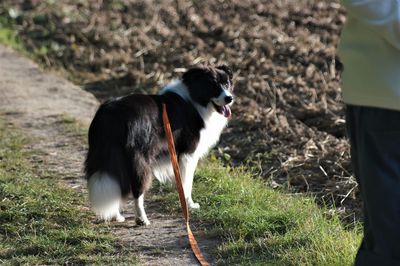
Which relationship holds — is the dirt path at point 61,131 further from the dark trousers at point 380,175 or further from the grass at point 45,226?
the dark trousers at point 380,175

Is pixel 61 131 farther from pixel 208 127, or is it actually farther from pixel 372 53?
pixel 372 53

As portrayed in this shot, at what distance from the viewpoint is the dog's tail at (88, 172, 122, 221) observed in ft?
18.7

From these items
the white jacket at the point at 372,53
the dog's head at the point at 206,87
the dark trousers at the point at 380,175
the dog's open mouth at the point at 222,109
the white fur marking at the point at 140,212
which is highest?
the white jacket at the point at 372,53

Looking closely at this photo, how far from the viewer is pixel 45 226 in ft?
19.2

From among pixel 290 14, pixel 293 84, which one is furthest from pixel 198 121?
pixel 290 14

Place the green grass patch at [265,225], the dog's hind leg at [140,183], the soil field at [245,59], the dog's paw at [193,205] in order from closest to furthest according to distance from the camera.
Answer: the green grass patch at [265,225] → the dog's hind leg at [140,183] → the dog's paw at [193,205] → the soil field at [245,59]

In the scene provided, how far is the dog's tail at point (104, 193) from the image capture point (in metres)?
5.70

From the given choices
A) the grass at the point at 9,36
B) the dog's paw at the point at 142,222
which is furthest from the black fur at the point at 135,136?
the grass at the point at 9,36

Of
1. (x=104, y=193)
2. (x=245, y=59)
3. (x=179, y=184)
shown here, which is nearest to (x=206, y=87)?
(x=179, y=184)

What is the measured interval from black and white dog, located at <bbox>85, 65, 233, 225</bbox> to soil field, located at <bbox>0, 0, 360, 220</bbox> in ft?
3.49

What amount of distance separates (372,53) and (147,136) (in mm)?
2962

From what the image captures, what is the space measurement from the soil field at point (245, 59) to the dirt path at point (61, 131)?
58 centimetres

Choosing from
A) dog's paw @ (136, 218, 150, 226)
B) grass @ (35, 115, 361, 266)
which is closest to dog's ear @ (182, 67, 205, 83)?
grass @ (35, 115, 361, 266)

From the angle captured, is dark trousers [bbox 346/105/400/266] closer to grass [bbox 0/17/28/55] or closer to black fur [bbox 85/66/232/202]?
black fur [bbox 85/66/232/202]
